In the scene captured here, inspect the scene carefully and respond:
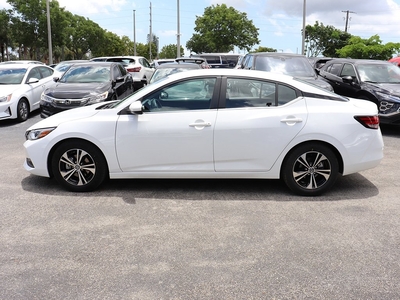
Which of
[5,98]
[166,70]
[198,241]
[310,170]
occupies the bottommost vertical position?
[198,241]

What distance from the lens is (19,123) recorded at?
1063cm

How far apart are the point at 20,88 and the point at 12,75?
0.91m

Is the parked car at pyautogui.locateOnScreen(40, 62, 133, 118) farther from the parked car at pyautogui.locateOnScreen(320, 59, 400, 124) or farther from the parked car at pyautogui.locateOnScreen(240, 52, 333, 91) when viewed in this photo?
the parked car at pyautogui.locateOnScreen(320, 59, 400, 124)

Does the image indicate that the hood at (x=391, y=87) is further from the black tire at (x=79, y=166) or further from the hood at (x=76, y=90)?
the black tire at (x=79, y=166)

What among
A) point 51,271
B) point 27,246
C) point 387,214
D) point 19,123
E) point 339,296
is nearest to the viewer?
point 339,296

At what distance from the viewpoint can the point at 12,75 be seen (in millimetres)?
11445

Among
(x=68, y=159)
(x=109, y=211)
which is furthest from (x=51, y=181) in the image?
(x=109, y=211)

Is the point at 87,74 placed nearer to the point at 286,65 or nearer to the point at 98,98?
the point at 98,98

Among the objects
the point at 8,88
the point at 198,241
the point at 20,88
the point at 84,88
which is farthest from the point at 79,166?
the point at 20,88

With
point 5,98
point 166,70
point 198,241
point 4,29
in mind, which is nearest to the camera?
point 198,241

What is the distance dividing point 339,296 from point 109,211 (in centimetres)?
262

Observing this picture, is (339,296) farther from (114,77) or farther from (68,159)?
(114,77)

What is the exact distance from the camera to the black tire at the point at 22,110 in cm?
1056

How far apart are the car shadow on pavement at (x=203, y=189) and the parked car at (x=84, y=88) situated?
4.14 metres
